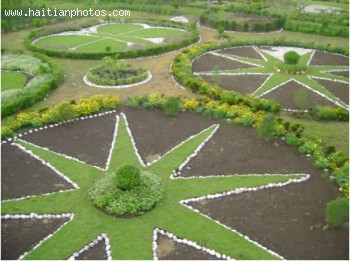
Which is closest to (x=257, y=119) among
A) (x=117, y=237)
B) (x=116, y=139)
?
(x=116, y=139)

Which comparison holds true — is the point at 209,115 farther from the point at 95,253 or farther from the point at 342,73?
→ the point at 342,73

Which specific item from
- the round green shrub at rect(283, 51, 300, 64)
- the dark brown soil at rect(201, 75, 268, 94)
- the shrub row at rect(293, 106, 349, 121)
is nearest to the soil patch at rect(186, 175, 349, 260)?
the shrub row at rect(293, 106, 349, 121)

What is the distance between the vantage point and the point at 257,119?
21.9 meters

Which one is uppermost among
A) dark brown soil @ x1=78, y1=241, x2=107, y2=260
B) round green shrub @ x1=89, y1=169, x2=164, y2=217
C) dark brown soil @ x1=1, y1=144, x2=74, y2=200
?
round green shrub @ x1=89, y1=169, x2=164, y2=217

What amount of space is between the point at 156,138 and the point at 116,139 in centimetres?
190

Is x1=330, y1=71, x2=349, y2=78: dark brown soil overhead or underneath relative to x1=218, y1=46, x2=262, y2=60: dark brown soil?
underneath

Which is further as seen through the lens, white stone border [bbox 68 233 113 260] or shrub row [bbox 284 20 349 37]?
shrub row [bbox 284 20 349 37]

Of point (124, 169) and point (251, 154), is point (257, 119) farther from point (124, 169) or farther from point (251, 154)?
point (124, 169)

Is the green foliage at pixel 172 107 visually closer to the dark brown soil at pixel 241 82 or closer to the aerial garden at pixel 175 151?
the aerial garden at pixel 175 151

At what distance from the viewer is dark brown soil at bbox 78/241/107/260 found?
1320 cm

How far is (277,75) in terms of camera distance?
29.6m

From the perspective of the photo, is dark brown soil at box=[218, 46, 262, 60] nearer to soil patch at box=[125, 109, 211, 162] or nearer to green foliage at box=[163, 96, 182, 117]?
soil patch at box=[125, 109, 211, 162]

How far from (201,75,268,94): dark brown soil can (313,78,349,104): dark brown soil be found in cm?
387

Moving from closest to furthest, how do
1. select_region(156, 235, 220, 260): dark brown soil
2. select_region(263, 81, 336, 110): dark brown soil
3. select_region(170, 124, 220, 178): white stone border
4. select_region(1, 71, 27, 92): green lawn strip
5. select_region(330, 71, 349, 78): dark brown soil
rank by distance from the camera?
select_region(156, 235, 220, 260): dark brown soil < select_region(170, 124, 220, 178): white stone border < select_region(263, 81, 336, 110): dark brown soil < select_region(1, 71, 27, 92): green lawn strip < select_region(330, 71, 349, 78): dark brown soil
